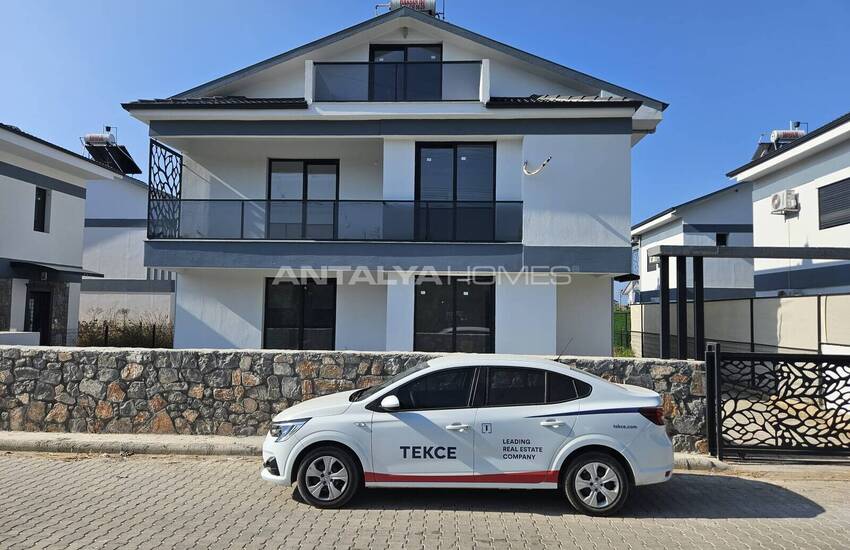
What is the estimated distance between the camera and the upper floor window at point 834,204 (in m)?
12.8

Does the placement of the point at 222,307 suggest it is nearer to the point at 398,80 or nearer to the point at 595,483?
the point at 398,80

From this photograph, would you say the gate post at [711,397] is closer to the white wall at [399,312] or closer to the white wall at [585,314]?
the white wall at [585,314]

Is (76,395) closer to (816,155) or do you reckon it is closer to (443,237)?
(443,237)

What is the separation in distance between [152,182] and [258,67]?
4150 millimetres

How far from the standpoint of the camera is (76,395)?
8273mm

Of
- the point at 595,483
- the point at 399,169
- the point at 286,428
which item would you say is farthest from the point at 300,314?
the point at 595,483

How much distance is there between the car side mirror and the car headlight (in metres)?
0.81

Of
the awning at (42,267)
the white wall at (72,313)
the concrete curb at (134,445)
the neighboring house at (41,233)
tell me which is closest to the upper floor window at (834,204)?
the concrete curb at (134,445)

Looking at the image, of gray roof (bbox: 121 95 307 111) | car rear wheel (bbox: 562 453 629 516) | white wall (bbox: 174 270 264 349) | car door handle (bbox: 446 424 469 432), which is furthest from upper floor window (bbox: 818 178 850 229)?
white wall (bbox: 174 270 264 349)

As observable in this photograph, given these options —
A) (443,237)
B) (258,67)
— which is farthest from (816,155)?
(258,67)

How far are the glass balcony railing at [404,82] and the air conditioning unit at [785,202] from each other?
8640 mm

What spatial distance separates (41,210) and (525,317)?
52.2ft
